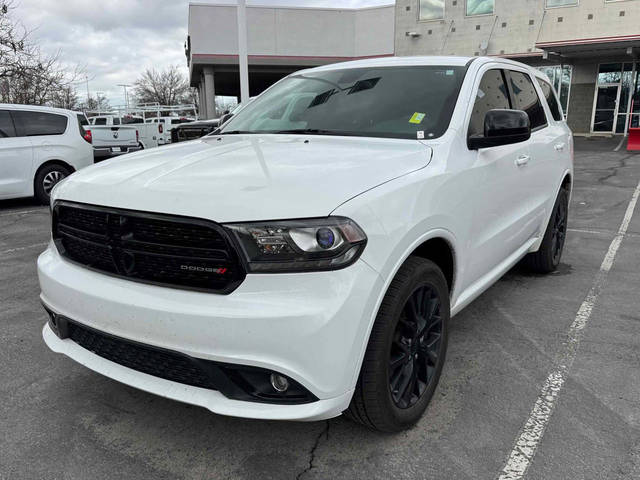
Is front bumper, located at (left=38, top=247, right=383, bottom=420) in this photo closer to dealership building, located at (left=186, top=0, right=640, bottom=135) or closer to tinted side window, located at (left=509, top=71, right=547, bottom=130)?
tinted side window, located at (left=509, top=71, right=547, bottom=130)

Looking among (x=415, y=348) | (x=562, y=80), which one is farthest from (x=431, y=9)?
(x=415, y=348)

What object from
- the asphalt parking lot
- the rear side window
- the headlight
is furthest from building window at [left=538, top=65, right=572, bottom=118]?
the headlight

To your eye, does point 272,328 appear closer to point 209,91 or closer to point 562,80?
point 562,80

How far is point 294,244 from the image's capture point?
6.52ft

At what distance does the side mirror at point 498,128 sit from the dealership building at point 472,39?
832 inches

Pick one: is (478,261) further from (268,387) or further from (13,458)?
(13,458)

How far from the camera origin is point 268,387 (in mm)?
2064

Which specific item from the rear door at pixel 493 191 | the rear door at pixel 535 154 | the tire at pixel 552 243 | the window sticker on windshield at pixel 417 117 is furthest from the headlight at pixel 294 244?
the tire at pixel 552 243

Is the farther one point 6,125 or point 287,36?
point 287,36

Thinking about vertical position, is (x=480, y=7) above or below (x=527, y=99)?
above

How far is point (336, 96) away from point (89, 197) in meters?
1.79

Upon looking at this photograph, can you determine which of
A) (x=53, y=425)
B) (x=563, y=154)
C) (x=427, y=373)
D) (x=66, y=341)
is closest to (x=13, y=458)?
(x=53, y=425)

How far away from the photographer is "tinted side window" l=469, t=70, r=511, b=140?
10.5ft

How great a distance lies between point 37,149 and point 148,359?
852 cm
